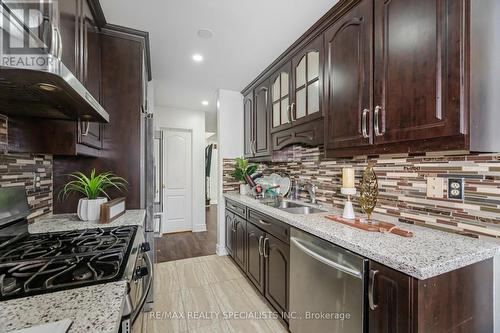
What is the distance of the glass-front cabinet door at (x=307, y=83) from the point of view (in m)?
1.85

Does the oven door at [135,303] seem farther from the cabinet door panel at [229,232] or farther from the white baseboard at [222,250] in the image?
the white baseboard at [222,250]

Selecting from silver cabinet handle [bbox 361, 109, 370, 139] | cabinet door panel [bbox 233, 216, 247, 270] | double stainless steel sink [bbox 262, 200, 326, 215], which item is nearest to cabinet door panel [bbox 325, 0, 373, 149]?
silver cabinet handle [bbox 361, 109, 370, 139]

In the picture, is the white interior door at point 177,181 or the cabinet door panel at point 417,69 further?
the white interior door at point 177,181

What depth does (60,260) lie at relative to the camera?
2.97 feet

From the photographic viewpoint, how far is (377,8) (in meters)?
1.33

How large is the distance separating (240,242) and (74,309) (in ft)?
7.02

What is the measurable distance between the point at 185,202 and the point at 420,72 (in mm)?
4076

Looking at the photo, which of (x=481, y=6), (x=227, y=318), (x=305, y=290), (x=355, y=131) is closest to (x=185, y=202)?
(x=227, y=318)

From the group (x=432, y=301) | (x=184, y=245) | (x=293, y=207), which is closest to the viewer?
(x=432, y=301)

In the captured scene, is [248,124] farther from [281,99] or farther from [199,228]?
[199,228]

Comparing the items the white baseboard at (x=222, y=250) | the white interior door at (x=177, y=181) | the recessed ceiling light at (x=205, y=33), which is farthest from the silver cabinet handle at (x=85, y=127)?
the white interior door at (x=177, y=181)

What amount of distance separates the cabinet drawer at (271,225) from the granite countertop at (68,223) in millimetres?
1003

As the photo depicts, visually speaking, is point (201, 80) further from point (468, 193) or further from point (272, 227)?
point (468, 193)

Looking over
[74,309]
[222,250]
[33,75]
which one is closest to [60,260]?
[74,309]
